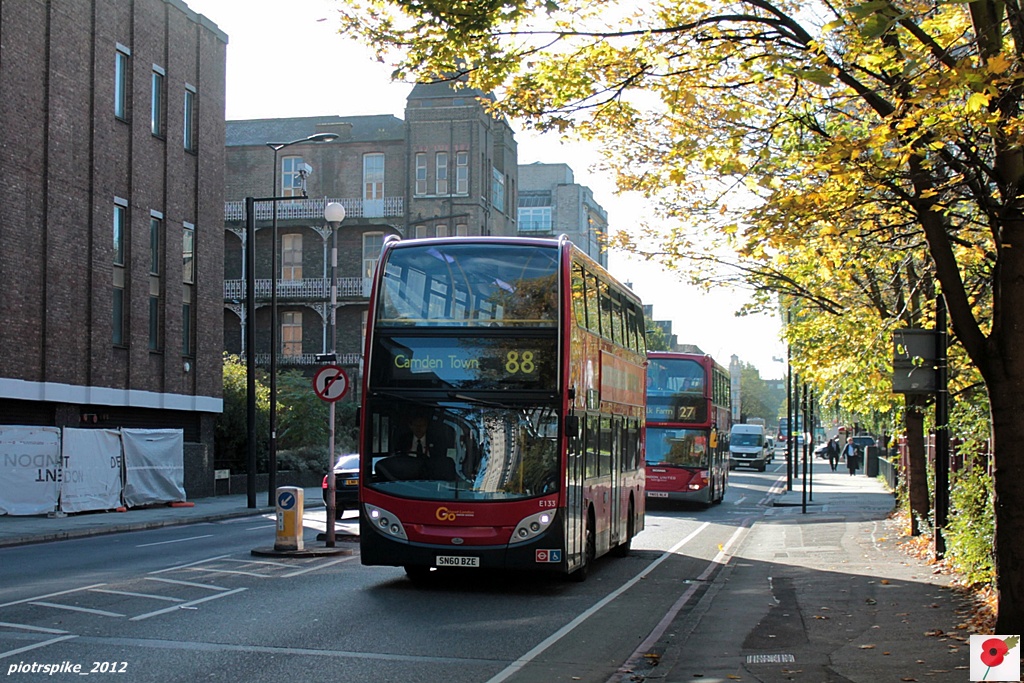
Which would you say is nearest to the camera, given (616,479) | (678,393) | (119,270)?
(616,479)

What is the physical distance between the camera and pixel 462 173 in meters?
64.6

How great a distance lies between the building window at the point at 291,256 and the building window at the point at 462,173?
8.75 metres

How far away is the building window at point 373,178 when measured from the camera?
214ft

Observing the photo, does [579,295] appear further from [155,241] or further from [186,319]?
[186,319]

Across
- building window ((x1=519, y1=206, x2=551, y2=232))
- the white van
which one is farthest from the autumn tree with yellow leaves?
building window ((x1=519, y1=206, x2=551, y2=232))

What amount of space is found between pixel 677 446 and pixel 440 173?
35100mm

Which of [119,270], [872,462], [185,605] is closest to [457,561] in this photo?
[185,605]

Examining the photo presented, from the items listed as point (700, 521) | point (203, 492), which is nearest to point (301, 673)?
point (700, 521)

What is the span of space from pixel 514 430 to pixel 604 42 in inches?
185

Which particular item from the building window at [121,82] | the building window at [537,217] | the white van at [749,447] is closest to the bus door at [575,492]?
the building window at [121,82]

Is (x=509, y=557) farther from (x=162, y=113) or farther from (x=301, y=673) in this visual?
(x=162, y=113)

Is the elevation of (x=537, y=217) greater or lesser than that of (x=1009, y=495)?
greater

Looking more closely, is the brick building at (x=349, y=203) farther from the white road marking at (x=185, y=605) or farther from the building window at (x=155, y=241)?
the white road marking at (x=185, y=605)

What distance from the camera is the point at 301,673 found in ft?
29.8
